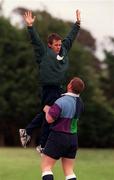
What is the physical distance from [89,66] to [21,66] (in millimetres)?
3695

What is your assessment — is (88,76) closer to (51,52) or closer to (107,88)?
(107,88)

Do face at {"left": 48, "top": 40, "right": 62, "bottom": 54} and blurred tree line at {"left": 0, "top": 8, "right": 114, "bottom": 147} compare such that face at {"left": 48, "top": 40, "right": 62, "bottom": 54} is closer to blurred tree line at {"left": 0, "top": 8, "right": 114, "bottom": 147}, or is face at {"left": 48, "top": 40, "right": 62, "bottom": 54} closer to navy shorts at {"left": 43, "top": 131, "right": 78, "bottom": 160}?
navy shorts at {"left": 43, "top": 131, "right": 78, "bottom": 160}

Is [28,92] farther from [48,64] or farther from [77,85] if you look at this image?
[77,85]

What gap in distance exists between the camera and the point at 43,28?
34.0m

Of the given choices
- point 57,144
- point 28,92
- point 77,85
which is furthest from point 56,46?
point 28,92

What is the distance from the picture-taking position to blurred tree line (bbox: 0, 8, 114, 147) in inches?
1267

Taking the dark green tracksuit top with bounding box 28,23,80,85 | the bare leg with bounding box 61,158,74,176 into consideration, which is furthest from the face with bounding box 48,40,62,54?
the bare leg with bounding box 61,158,74,176

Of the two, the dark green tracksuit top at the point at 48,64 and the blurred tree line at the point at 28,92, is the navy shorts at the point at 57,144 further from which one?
the blurred tree line at the point at 28,92

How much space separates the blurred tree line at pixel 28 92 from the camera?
32188 millimetres

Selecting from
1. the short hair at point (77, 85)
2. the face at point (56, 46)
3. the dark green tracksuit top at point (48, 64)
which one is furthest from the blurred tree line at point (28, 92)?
the short hair at point (77, 85)

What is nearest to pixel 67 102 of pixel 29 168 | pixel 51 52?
pixel 51 52

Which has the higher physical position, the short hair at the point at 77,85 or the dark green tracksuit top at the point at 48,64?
the dark green tracksuit top at the point at 48,64

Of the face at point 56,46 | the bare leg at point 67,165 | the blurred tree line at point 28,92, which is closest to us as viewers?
the bare leg at point 67,165

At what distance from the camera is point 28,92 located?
32.6m
